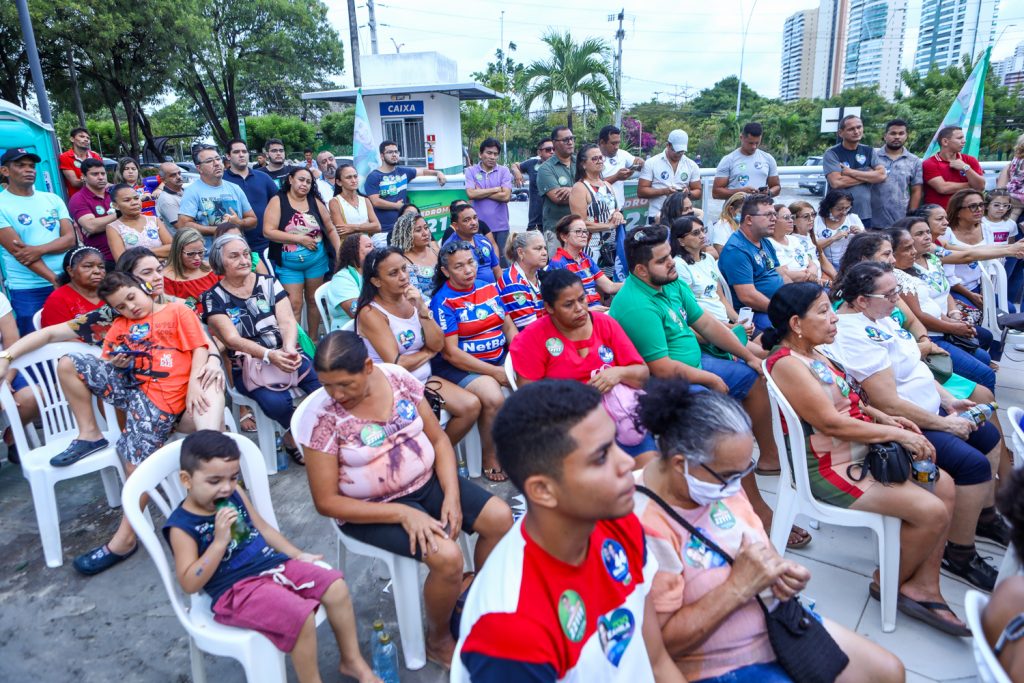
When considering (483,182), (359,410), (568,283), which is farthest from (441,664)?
(483,182)

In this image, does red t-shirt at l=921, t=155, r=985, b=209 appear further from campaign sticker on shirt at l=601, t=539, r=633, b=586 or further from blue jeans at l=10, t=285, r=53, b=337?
blue jeans at l=10, t=285, r=53, b=337

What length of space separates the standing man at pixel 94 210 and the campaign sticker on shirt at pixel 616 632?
5.22 m

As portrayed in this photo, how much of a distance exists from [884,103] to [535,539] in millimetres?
30126

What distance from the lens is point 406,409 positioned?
8.32ft

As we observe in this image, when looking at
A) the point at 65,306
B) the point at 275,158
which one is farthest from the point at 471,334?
the point at 275,158

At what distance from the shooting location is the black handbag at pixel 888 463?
2.46 metres

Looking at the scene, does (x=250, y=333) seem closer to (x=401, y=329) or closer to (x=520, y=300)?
(x=401, y=329)

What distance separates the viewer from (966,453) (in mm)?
2744

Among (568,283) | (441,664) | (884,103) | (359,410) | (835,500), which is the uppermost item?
(884,103)

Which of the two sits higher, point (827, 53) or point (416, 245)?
point (827, 53)

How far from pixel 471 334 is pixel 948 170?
5583 mm

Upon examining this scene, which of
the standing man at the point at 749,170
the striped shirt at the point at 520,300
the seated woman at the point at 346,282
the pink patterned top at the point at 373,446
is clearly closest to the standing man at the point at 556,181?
the standing man at the point at 749,170

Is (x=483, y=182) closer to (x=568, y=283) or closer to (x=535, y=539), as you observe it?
(x=568, y=283)

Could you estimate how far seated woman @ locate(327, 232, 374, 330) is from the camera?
14.4 feet
